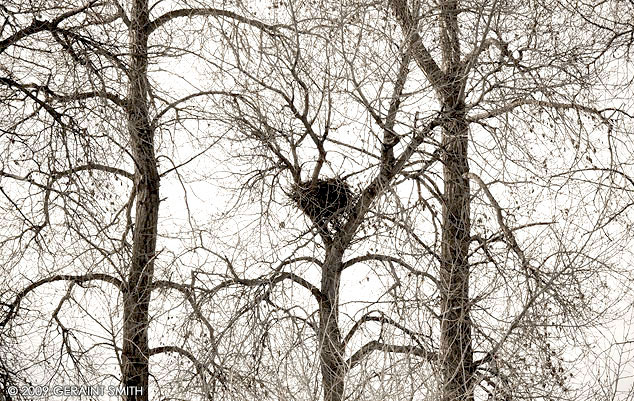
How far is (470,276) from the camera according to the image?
24.2ft

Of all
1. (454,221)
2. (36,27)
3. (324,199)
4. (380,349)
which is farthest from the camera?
(454,221)

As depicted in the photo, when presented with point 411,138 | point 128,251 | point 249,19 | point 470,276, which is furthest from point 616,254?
point 128,251

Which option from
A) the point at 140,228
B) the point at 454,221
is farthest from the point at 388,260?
the point at 140,228

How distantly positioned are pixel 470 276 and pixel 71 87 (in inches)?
135

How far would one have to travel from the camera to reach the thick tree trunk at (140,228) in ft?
24.1

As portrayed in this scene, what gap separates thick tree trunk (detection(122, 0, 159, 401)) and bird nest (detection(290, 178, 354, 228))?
4.19 feet

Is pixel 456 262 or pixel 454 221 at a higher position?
pixel 454 221

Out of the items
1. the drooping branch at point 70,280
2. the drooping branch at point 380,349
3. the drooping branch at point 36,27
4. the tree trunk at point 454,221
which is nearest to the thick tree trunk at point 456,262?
the tree trunk at point 454,221

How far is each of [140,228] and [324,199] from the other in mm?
1710

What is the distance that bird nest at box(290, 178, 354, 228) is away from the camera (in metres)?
7.14

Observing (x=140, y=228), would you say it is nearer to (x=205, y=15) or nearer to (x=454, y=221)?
(x=205, y=15)

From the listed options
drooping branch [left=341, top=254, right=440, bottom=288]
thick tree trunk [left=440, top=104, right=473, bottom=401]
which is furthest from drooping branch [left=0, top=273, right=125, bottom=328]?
thick tree trunk [left=440, top=104, right=473, bottom=401]

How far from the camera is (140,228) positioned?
788cm

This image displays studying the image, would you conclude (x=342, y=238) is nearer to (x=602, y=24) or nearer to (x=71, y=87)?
(x=71, y=87)
